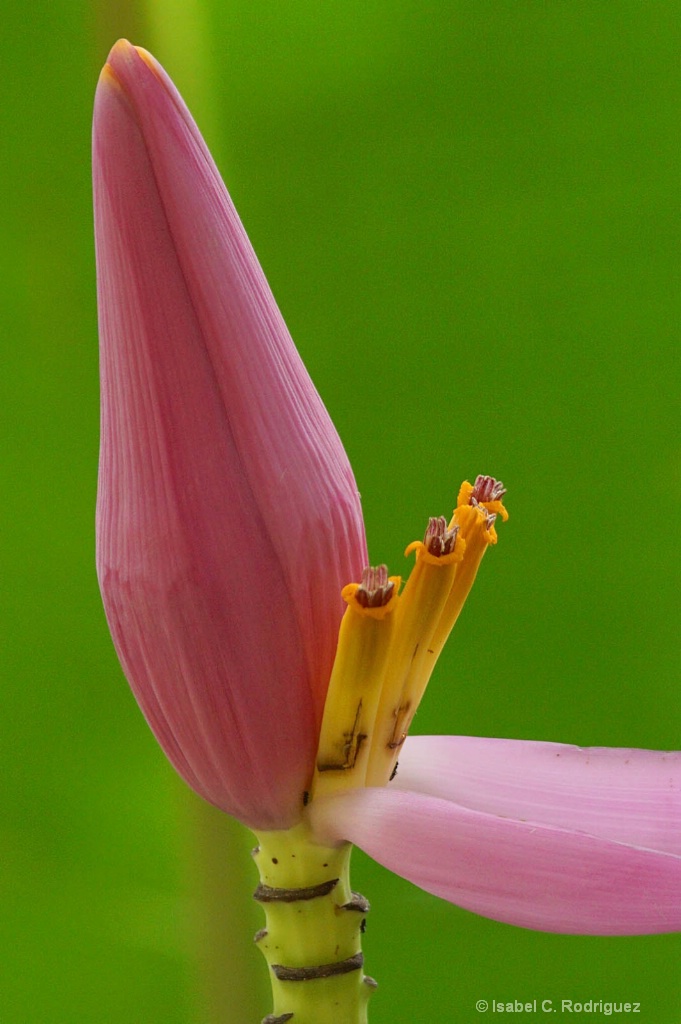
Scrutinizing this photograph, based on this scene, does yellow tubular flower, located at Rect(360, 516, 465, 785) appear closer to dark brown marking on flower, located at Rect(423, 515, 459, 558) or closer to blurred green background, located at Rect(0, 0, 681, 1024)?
dark brown marking on flower, located at Rect(423, 515, 459, 558)

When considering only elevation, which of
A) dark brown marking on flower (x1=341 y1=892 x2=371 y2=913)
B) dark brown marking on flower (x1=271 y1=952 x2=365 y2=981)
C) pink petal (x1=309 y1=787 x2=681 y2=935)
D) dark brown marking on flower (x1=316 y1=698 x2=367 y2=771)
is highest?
dark brown marking on flower (x1=316 y1=698 x2=367 y2=771)

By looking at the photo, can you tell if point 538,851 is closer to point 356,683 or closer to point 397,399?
point 356,683

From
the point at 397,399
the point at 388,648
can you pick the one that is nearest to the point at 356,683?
the point at 388,648

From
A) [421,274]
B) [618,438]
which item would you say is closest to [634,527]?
[618,438]

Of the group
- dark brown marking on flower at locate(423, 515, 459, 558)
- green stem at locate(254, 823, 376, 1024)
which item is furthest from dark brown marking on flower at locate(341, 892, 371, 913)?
dark brown marking on flower at locate(423, 515, 459, 558)

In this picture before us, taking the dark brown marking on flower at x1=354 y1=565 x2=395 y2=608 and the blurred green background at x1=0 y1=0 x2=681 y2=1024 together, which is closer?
the dark brown marking on flower at x1=354 y1=565 x2=395 y2=608
